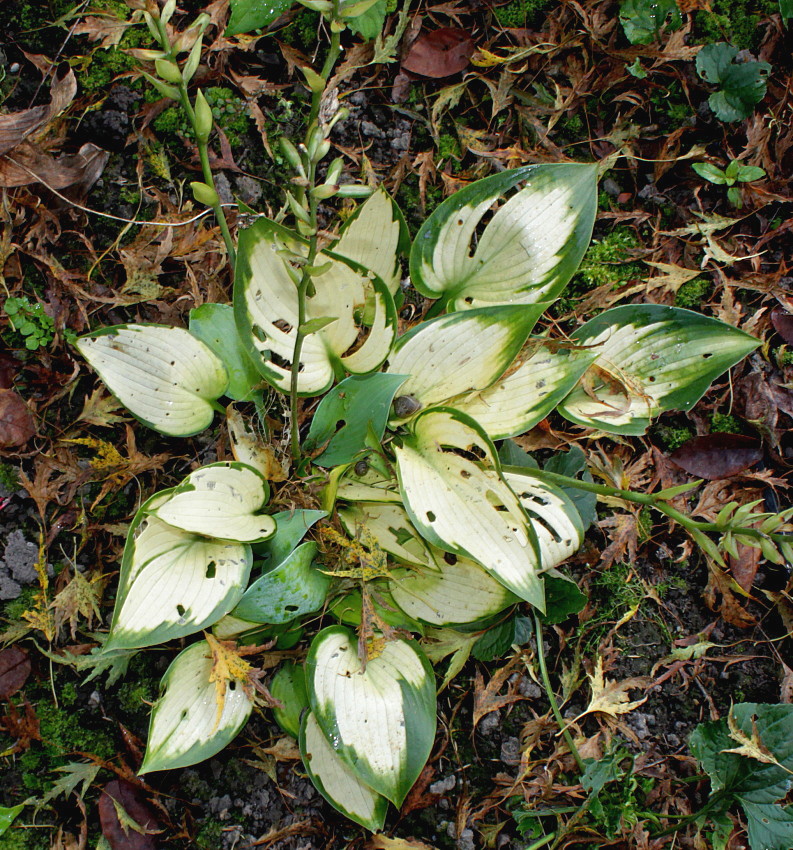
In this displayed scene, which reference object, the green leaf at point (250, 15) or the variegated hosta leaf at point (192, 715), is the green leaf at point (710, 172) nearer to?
the green leaf at point (250, 15)

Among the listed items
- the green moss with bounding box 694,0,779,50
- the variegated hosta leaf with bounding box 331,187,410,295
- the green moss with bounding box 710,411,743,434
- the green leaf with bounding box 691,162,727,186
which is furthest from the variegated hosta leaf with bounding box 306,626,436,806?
the green moss with bounding box 694,0,779,50

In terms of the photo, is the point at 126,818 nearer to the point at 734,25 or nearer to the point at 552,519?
the point at 552,519

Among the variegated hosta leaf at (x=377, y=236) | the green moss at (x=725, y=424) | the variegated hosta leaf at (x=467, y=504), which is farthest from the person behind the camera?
the green moss at (x=725, y=424)

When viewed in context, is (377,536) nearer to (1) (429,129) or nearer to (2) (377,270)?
(2) (377,270)

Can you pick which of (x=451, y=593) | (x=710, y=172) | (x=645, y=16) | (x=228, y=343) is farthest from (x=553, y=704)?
(x=645, y=16)

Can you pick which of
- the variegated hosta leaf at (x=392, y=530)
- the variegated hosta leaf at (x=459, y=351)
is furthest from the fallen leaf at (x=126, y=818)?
the variegated hosta leaf at (x=459, y=351)

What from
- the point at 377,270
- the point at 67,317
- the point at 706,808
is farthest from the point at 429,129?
the point at 706,808

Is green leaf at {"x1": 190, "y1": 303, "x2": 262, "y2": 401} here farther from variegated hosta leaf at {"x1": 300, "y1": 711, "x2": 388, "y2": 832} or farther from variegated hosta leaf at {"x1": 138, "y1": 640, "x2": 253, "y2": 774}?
variegated hosta leaf at {"x1": 300, "y1": 711, "x2": 388, "y2": 832}
